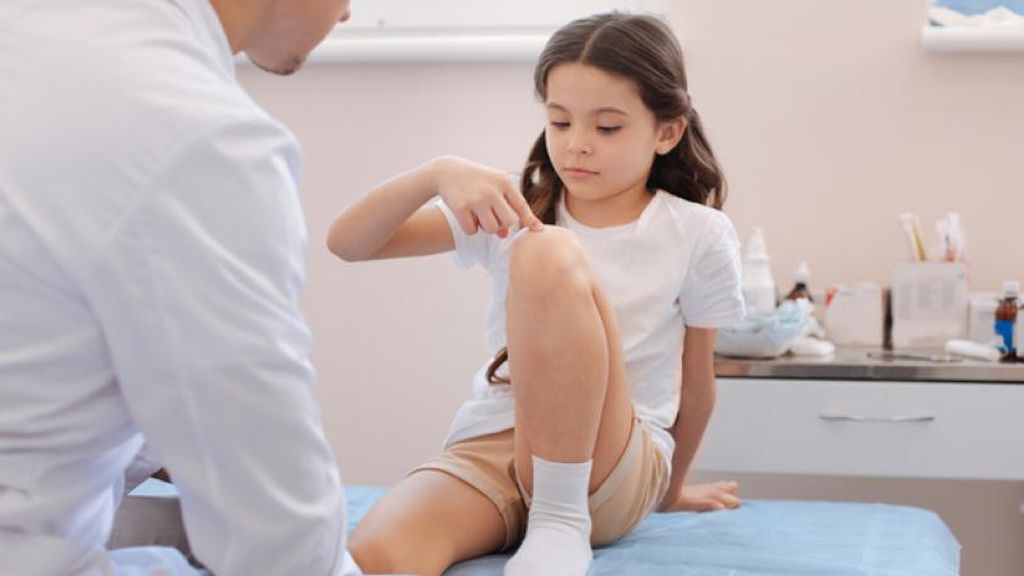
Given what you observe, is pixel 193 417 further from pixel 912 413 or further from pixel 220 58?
pixel 912 413

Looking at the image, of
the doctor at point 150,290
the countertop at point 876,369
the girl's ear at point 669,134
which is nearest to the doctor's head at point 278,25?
the doctor at point 150,290

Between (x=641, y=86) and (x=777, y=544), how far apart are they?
628mm

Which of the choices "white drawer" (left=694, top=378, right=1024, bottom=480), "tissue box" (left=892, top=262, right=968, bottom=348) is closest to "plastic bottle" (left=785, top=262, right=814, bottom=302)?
"tissue box" (left=892, top=262, right=968, bottom=348)

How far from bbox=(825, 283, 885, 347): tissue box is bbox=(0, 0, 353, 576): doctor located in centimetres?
179

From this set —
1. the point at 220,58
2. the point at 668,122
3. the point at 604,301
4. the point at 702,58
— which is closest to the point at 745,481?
the point at 702,58

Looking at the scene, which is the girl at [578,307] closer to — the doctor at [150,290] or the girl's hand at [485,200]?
the girl's hand at [485,200]

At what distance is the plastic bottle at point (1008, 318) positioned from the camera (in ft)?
7.97

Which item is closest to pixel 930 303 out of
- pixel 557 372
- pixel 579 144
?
pixel 579 144

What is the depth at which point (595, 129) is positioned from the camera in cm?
191

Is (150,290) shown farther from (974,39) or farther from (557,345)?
(974,39)

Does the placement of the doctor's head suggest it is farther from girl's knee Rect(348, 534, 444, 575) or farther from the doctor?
girl's knee Rect(348, 534, 444, 575)

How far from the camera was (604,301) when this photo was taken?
5.41 feet

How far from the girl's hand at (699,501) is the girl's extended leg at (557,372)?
0.39m

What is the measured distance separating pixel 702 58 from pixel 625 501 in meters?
1.25
